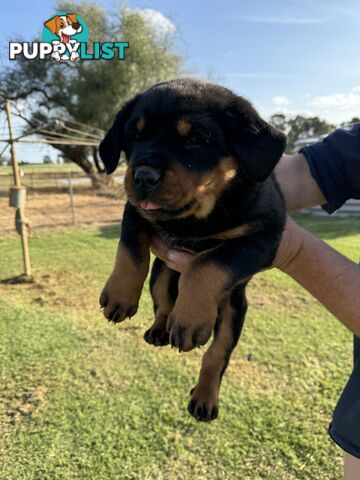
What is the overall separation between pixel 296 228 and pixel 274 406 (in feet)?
6.97

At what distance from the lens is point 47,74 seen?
1950 centimetres

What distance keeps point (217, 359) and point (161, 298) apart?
Result: 385mm

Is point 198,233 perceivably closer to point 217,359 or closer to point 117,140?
point 117,140

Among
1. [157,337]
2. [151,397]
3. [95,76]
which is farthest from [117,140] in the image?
[95,76]

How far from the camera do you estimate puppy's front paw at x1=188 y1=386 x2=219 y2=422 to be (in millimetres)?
1957

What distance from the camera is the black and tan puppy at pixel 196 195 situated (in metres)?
1.47

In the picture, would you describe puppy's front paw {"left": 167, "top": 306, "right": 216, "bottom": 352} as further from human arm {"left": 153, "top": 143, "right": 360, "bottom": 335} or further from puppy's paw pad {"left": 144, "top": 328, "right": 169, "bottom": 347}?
puppy's paw pad {"left": 144, "top": 328, "right": 169, "bottom": 347}

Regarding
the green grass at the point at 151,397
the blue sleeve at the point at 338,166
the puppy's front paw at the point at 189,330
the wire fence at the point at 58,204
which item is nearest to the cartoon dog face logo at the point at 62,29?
the wire fence at the point at 58,204

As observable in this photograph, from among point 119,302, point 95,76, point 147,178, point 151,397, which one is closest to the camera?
point 147,178

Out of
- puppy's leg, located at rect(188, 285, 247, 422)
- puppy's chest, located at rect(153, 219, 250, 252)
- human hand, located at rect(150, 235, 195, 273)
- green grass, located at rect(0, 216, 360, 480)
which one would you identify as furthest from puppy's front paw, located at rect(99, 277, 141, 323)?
green grass, located at rect(0, 216, 360, 480)

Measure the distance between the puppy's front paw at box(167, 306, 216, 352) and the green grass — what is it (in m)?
1.76

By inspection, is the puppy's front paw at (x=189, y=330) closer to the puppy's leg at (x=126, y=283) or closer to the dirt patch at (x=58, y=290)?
the puppy's leg at (x=126, y=283)

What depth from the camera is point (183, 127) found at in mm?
1570

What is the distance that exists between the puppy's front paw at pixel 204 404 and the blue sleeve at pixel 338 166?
39.6 inches
